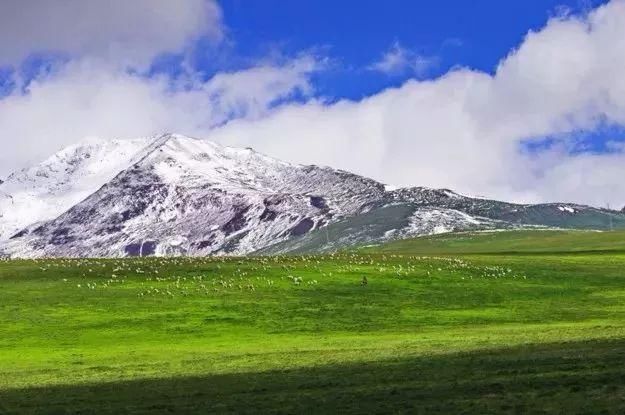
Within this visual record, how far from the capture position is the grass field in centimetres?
3419

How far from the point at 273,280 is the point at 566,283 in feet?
113

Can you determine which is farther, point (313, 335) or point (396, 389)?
point (313, 335)

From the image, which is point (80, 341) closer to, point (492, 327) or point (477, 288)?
point (492, 327)

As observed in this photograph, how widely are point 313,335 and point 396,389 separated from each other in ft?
128

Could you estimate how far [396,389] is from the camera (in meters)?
35.0

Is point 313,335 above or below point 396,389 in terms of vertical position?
above

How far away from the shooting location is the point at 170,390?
40.2m

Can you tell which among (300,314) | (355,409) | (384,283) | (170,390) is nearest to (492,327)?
(300,314)

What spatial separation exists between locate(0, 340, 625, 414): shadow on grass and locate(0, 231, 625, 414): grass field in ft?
0.41

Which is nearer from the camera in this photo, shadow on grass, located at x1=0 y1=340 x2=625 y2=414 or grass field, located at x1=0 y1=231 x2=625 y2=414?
shadow on grass, located at x1=0 y1=340 x2=625 y2=414

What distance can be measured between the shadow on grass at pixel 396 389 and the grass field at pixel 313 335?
0.13 m

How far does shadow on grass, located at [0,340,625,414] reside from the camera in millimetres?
29703

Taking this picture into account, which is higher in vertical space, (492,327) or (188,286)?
(188,286)

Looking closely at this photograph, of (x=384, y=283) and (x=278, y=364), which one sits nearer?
(x=278, y=364)
